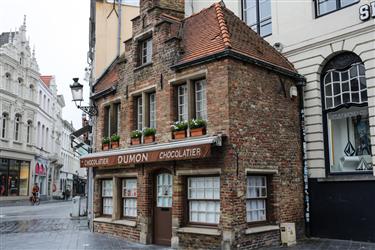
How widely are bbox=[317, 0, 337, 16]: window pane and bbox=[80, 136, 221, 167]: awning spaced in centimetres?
628

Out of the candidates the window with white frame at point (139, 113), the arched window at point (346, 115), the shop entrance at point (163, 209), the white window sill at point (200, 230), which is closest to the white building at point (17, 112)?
the window with white frame at point (139, 113)

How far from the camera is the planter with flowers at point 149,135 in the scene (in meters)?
13.7

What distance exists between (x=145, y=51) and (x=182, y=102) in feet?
8.96

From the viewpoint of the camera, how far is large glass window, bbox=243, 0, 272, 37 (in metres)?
16.0

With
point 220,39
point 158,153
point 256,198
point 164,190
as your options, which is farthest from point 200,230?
point 220,39

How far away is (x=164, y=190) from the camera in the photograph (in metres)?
13.5

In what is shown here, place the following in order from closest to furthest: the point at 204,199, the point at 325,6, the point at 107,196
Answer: the point at 204,199
the point at 325,6
the point at 107,196

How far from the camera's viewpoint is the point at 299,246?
40.0 ft

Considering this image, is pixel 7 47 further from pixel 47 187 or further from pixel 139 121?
pixel 139 121

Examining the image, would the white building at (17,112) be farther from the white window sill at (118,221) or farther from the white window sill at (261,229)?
the white window sill at (261,229)

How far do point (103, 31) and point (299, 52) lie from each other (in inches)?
424

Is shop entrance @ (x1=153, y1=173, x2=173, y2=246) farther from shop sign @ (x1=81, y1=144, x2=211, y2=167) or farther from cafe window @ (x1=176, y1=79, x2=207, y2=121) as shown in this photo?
cafe window @ (x1=176, y1=79, x2=207, y2=121)

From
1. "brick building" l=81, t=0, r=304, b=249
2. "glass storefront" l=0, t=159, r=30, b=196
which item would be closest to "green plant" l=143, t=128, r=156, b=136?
"brick building" l=81, t=0, r=304, b=249

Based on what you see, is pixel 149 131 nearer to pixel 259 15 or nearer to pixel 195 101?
pixel 195 101
